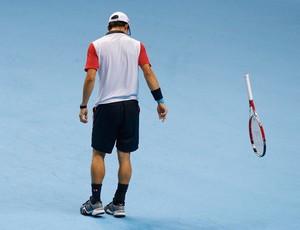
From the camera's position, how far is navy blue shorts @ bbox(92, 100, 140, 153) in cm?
695

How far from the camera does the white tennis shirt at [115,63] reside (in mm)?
6863

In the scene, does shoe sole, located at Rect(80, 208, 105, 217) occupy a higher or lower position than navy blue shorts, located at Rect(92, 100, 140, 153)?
lower

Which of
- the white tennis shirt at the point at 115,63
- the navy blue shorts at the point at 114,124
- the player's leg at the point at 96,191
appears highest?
the white tennis shirt at the point at 115,63

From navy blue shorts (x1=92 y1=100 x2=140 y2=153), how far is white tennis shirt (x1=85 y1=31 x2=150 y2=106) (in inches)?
2.8

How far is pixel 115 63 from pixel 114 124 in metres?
0.54

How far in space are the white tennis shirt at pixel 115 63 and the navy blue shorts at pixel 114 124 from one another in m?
0.07

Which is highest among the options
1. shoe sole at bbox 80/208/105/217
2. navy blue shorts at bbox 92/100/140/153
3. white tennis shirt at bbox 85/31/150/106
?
white tennis shirt at bbox 85/31/150/106

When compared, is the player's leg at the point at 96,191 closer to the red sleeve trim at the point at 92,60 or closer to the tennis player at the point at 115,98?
the tennis player at the point at 115,98

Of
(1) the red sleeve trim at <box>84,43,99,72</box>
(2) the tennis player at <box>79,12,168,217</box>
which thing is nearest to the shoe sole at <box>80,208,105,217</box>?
(2) the tennis player at <box>79,12,168,217</box>

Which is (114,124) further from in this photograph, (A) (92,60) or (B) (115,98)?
(A) (92,60)

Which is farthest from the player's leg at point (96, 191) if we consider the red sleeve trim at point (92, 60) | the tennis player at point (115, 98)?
the red sleeve trim at point (92, 60)

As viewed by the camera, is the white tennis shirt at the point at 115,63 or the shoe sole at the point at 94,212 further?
the shoe sole at the point at 94,212

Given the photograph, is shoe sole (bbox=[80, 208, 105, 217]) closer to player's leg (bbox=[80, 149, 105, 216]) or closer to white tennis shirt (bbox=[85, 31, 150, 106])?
player's leg (bbox=[80, 149, 105, 216])

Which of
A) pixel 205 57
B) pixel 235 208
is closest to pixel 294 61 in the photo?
pixel 205 57
